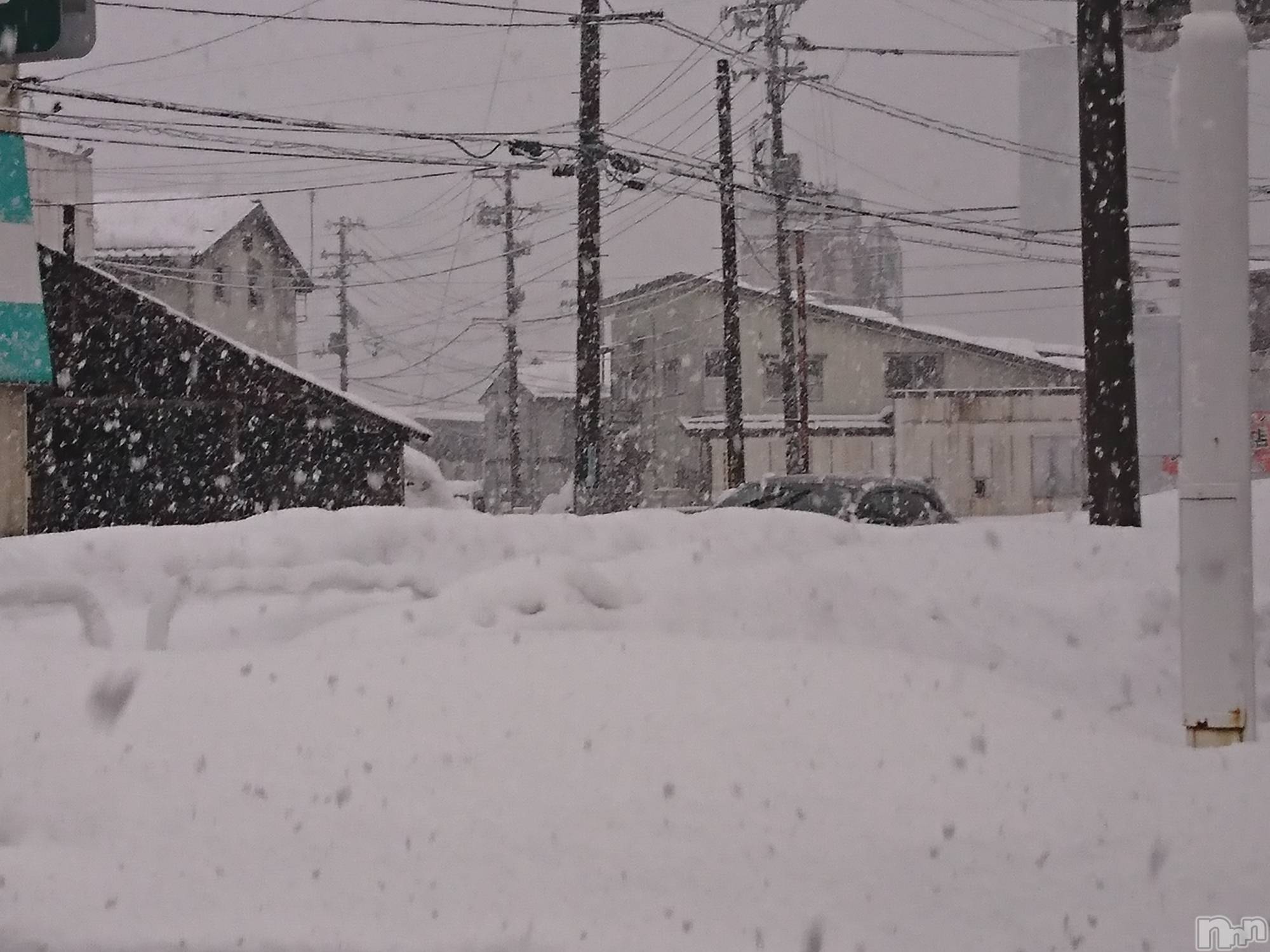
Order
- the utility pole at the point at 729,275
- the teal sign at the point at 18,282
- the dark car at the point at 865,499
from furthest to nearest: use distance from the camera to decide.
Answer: the utility pole at the point at 729,275 → the dark car at the point at 865,499 → the teal sign at the point at 18,282

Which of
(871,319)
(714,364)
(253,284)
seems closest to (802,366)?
(871,319)

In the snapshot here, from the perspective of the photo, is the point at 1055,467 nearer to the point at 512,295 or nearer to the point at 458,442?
the point at 512,295

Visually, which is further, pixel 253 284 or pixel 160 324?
pixel 253 284

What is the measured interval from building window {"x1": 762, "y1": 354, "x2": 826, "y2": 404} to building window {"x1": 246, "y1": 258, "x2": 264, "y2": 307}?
659 inches

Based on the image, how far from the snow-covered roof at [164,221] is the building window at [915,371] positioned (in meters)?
20.9

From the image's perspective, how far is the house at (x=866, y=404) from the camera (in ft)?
132

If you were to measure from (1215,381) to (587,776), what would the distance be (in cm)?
314

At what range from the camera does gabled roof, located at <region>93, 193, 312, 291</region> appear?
4197 centimetres

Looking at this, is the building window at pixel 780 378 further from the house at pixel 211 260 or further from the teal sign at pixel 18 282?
the teal sign at pixel 18 282

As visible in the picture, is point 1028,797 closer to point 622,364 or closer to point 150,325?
point 150,325

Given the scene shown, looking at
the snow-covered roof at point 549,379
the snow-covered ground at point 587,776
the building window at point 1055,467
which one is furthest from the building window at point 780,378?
the snow-covered ground at point 587,776

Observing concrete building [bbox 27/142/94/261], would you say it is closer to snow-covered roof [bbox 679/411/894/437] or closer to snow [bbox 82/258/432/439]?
snow [bbox 82/258/432/439]

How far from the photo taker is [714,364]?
140 feet

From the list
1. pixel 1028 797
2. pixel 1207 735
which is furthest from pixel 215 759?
pixel 1207 735
